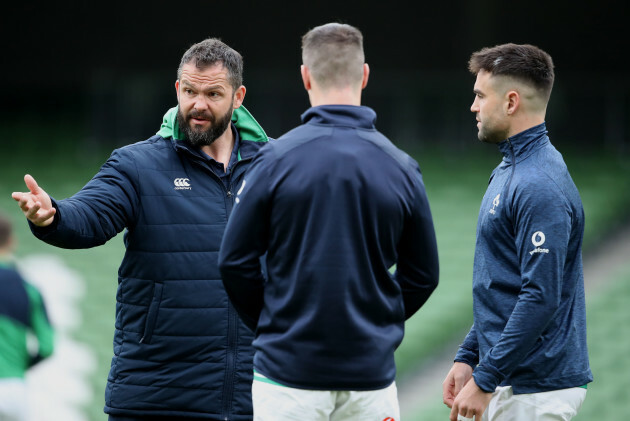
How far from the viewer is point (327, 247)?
2.35m

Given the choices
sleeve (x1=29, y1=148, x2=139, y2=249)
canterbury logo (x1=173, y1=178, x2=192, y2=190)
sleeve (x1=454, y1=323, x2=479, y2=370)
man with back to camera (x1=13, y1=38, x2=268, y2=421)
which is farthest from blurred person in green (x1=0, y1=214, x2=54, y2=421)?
sleeve (x1=454, y1=323, x2=479, y2=370)

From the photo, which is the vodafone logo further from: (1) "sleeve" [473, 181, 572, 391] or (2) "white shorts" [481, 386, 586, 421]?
(2) "white shorts" [481, 386, 586, 421]

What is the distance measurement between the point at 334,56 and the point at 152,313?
115cm

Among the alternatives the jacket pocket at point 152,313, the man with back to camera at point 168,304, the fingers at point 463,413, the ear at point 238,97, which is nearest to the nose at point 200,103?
the ear at point 238,97

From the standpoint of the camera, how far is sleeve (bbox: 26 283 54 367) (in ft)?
12.6

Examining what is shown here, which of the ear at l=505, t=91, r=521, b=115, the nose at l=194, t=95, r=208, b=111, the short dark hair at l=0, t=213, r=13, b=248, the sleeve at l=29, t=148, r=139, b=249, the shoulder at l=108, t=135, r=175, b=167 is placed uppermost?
the nose at l=194, t=95, r=208, b=111

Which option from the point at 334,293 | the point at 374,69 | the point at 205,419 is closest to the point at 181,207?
the point at 205,419

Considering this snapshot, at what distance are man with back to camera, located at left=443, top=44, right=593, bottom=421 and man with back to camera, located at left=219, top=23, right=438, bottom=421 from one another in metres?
0.41

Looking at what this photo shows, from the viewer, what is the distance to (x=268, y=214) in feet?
7.91

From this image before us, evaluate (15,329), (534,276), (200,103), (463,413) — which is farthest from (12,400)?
(534,276)

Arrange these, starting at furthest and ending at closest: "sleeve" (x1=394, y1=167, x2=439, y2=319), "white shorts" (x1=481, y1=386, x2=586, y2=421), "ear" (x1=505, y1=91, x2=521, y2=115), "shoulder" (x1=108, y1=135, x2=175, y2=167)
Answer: "shoulder" (x1=108, y1=135, x2=175, y2=167), "ear" (x1=505, y1=91, x2=521, y2=115), "white shorts" (x1=481, y1=386, x2=586, y2=421), "sleeve" (x1=394, y1=167, x2=439, y2=319)

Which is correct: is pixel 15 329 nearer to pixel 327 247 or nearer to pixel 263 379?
pixel 263 379

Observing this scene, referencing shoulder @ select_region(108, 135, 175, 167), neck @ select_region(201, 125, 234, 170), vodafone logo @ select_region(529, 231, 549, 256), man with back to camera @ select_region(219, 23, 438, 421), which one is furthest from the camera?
neck @ select_region(201, 125, 234, 170)

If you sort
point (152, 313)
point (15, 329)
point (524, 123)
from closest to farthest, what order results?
1. point (524, 123)
2. point (152, 313)
3. point (15, 329)
